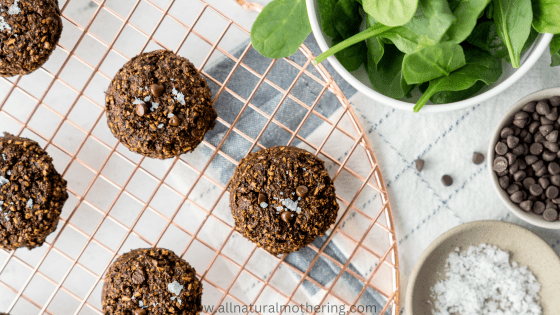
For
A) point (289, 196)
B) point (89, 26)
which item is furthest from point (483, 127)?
point (89, 26)

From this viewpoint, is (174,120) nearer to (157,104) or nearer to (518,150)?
(157,104)

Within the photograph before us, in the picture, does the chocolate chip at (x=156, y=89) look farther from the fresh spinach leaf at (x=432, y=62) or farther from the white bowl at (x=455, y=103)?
the fresh spinach leaf at (x=432, y=62)

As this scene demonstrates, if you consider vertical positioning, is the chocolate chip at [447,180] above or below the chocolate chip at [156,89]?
above

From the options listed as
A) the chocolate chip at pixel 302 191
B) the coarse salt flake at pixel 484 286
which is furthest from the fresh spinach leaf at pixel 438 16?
the coarse salt flake at pixel 484 286

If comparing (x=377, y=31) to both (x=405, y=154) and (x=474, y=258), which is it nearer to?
(x=405, y=154)

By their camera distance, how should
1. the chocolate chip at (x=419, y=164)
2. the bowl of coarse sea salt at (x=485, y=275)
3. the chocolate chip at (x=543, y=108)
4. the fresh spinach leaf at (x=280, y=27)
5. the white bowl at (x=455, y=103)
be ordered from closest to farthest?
1. the white bowl at (x=455, y=103)
2. the fresh spinach leaf at (x=280, y=27)
3. the chocolate chip at (x=543, y=108)
4. the bowl of coarse sea salt at (x=485, y=275)
5. the chocolate chip at (x=419, y=164)

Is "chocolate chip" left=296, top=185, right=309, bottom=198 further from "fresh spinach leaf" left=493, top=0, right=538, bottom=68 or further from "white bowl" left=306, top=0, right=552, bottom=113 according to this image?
"fresh spinach leaf" left=493, top=0, right=538, bottom=68

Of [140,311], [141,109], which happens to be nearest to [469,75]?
Answer: [141,109]
